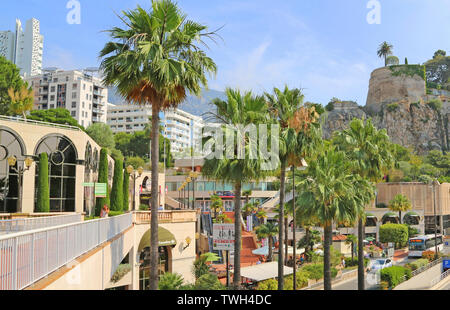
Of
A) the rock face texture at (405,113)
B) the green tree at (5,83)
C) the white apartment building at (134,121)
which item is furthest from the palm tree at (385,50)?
the green tree at (5,83)

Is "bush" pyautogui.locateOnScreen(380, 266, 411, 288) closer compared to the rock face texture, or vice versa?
"bush" pyautogui.locateOnScreen(380, 266, 411, 288)

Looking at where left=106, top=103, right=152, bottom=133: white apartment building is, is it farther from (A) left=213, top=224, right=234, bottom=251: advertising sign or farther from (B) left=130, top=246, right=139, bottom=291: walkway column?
(A) left=213, top=224, right=234, bottom=251: advertising sign

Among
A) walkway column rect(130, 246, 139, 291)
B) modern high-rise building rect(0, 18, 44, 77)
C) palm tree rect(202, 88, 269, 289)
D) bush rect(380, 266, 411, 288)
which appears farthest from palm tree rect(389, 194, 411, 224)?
modern high-rise building rect(0, 18, 44, 77)

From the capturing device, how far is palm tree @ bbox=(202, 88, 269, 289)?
19.0 metres

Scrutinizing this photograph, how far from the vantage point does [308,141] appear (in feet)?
78.8

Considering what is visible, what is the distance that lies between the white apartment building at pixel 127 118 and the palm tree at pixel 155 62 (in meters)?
147

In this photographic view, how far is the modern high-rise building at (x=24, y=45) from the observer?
554 ft

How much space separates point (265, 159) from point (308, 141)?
5.39 m

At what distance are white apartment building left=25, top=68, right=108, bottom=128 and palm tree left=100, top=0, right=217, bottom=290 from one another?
116 meters

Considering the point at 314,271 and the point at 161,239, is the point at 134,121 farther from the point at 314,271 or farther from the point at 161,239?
the point at 161,239

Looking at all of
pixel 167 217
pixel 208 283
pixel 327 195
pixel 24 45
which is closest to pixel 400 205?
pixel 327 195

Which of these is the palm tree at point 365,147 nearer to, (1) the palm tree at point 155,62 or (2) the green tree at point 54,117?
(1) the palm tree at point 155,62
